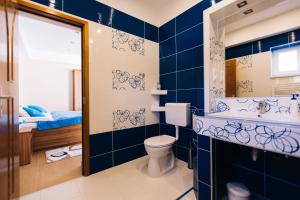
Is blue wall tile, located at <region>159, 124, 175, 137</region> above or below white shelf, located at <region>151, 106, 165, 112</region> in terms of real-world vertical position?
below

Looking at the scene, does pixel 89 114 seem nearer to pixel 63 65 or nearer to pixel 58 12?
pixel 58 12

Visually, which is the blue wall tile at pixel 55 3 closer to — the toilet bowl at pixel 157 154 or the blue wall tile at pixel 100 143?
Answer: the blue wall tile at pixel 100 143

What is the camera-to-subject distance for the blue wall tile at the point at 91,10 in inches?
68.1

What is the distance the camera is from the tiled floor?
1448 mm

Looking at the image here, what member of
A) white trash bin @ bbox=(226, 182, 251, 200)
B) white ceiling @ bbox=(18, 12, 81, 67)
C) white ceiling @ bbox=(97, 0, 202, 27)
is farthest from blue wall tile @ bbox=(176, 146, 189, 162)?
white ceiling @ bbox=(18, 12, 81, 67)

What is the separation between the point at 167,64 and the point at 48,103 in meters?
4.63

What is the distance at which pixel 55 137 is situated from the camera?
288 cm

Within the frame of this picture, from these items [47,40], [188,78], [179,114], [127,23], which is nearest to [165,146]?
[179,114]

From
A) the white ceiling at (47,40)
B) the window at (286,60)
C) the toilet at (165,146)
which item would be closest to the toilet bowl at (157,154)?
the toilet at (165,146)

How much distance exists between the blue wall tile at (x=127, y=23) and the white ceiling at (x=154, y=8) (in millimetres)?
79

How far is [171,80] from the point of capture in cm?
242

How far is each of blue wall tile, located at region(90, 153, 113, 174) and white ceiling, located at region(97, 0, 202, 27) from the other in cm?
212

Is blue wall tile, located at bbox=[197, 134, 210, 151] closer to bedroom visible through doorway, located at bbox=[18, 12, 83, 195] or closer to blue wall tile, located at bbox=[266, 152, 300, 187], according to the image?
blue wall tile, located at bbox=[266, 152, 300, 187]

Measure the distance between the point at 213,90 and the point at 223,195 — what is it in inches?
42.7
